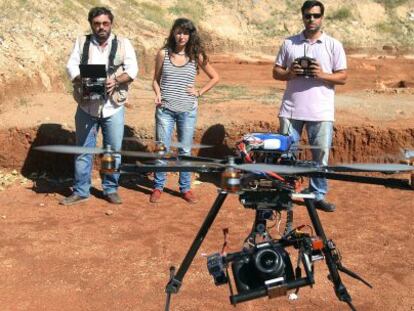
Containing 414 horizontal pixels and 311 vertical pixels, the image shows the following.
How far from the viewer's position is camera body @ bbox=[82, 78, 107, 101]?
18.0 feet

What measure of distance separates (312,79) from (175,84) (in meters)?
1.35

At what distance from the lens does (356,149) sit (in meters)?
7.57

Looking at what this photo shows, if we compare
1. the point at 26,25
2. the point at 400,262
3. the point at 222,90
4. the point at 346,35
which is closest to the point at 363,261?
the point at 400,262

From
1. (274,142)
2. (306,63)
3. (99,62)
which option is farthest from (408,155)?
(99,62)

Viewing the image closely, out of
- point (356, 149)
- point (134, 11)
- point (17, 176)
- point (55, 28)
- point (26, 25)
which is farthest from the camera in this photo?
point (134, 11)

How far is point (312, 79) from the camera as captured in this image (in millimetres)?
5453

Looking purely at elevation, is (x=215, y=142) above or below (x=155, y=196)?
above

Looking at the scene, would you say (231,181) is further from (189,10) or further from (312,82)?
(189,10)

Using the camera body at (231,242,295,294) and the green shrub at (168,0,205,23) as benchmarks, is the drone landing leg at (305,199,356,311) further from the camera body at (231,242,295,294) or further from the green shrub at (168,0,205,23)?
the green shrub at (168,0,205,23)

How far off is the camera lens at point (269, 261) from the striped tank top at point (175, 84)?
329 cm

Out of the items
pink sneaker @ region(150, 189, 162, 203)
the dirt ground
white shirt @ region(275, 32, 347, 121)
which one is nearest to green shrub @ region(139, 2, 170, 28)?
the dirt ground

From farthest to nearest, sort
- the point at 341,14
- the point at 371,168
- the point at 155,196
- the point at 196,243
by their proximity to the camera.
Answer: the point at 341,14, the point at 155,196, the point at 196,243, the point at 371,168

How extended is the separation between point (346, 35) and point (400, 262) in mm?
25022

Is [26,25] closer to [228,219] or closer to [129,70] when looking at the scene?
[129,70]
